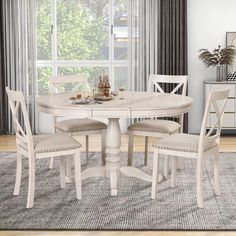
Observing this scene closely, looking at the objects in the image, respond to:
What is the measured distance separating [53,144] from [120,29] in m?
3.43

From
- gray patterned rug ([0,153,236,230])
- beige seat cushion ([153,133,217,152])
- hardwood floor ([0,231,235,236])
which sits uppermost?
beige seat cushion ([153,133,217,152])

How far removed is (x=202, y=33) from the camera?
24.4ft

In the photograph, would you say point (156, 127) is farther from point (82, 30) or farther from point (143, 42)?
point (82, 30)

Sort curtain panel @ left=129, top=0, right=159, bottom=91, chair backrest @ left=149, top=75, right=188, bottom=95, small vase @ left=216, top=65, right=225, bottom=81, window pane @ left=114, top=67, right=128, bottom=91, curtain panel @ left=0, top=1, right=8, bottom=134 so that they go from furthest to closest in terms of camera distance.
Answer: window pane @ left=114, top=67, right=128, bottom=91 < curtain panel @ left=0, top=1, right=8, bottom=134 < curtain panel @ left=129, top=0, right=159, bottom=91 < small vase @ left=216, top=65, right=225, bottom=81 < chair backrest @ left=149, top=75, right=188, bottom=95

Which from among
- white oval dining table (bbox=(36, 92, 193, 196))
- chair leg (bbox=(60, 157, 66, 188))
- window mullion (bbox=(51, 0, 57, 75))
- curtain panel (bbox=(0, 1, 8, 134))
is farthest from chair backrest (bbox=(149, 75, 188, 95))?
curtain panel (bbox=(0, 1, 8, 134))

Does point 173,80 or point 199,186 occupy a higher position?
point 173,80

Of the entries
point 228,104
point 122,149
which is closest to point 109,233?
point 122,149

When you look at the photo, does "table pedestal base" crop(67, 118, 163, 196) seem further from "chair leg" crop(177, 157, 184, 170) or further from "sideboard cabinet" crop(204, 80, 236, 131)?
"sideboard cabinet" crop(204, 80, 236, 131)

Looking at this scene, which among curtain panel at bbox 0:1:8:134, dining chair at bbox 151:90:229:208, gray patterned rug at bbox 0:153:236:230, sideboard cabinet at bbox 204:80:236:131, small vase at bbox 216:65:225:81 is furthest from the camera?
curtain panel at bbox 0:1:8:134

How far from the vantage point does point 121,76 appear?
7.57m

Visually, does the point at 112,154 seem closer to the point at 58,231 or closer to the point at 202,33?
the point at 58,231

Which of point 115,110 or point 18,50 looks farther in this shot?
point 18,50

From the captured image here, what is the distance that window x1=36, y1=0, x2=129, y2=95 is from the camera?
7441mm

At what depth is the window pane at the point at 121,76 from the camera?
756 cm
